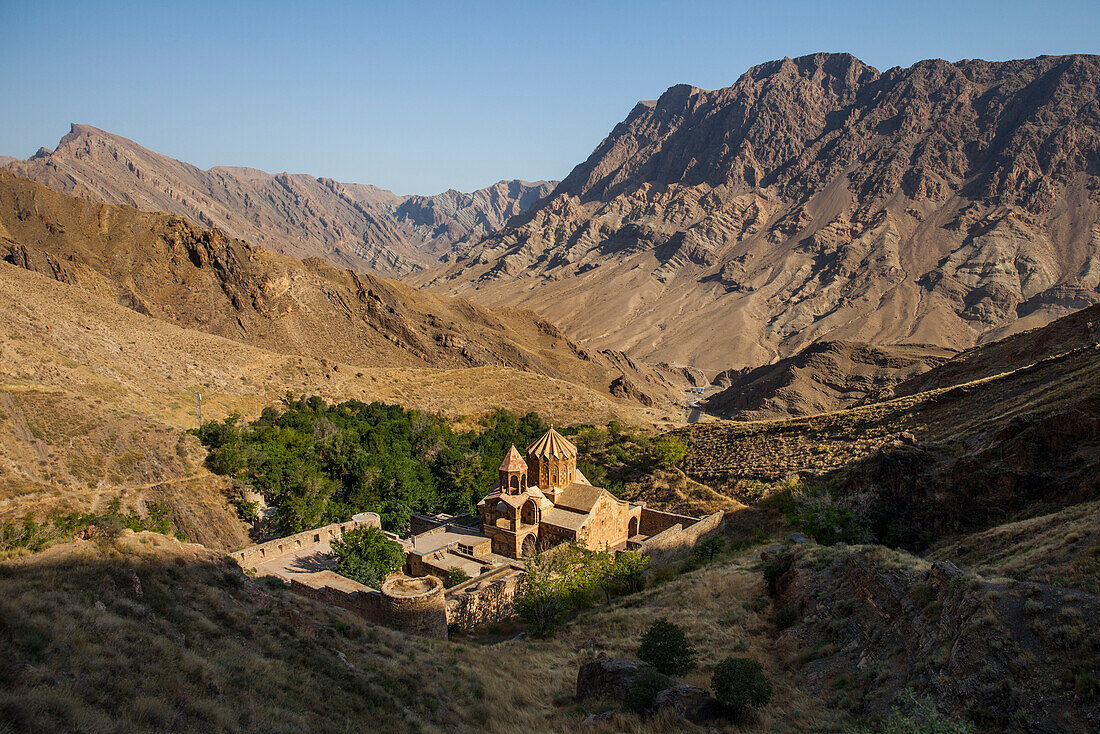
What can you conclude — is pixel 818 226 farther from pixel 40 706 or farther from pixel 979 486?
pixel 40 706

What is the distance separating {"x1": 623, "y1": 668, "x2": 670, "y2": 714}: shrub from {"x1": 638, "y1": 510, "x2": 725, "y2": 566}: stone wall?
1359 centimetres

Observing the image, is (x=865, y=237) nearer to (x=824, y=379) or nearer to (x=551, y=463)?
(x=824, y=379)

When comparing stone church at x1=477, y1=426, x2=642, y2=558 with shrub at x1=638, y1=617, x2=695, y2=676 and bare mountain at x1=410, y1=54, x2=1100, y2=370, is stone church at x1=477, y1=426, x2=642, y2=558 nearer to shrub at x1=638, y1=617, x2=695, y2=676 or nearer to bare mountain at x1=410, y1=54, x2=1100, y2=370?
shrub at x1=638, y1=617, x2=695, y2=676

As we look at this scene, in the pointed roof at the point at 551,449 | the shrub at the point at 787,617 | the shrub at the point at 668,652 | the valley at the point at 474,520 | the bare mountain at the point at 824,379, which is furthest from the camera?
the bare mountain at the point at 824,379

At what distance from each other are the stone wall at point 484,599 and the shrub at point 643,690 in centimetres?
974

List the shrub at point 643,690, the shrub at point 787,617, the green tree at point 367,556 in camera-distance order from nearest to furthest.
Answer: the shrub at point 643,690
the shrub at point 787,617
the green tree at point 367,556

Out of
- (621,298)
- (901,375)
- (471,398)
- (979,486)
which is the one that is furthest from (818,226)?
(979,486)

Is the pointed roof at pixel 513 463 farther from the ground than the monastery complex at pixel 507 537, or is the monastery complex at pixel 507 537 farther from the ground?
the pointed roof at pixel 513 463

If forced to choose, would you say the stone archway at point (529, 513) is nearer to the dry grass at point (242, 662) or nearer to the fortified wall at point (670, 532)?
the fortified wall at point (670, 532)

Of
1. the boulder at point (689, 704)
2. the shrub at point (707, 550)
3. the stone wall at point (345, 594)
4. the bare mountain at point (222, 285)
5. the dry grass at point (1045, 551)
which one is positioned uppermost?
the bare mountain at point (222, 285)

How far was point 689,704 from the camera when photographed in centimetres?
1105

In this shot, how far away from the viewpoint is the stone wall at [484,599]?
20.6 m

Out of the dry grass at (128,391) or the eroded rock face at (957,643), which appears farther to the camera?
the dry grass at (128,391)

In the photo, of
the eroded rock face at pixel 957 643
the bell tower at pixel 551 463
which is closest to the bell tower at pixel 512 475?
the bell tower at pixel 551 463
